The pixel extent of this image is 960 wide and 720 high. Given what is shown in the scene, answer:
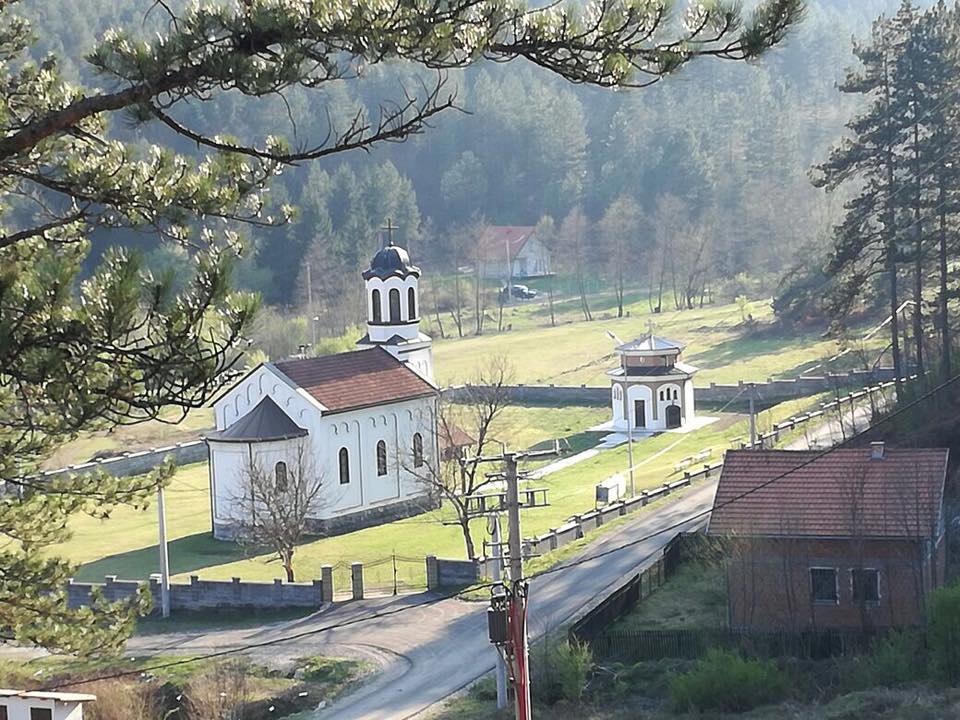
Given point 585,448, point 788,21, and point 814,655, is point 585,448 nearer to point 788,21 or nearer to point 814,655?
point 814,655

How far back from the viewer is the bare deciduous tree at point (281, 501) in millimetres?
29781

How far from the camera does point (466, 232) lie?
9256 centimetres

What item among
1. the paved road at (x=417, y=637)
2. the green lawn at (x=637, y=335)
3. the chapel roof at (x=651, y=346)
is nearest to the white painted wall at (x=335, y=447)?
the paved road at (x=417, y=637)

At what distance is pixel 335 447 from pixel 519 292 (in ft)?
167

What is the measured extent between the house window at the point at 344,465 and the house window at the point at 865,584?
52.5ft

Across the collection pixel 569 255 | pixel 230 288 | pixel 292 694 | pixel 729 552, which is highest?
pixel 569 255

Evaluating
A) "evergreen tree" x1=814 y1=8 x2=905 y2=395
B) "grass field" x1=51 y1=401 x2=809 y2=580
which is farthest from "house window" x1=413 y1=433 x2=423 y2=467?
"evergreen tree" x1=814 y1=8 x2=905 y2=395

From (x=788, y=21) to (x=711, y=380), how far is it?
45.8 metres

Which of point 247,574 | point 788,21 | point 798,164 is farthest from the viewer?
point 798,164

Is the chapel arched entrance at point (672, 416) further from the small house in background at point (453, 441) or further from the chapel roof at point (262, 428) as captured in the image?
the chapel roof at point (262, 428)

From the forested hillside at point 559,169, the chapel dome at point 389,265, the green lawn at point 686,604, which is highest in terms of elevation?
the forested hillside at point 559,169

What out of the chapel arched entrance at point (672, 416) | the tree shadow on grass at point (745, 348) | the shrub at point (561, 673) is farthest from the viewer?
the tree shadow on grass at point (745, 348)

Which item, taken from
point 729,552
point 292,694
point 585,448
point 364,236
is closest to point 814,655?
point 729,552

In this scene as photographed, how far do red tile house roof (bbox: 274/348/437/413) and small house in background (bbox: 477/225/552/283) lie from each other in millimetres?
51956
